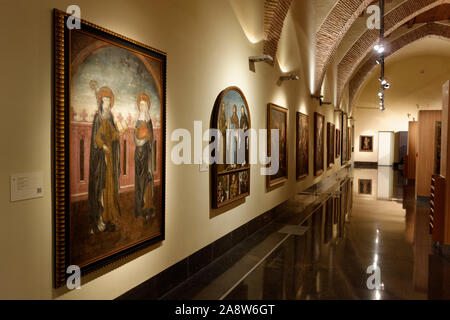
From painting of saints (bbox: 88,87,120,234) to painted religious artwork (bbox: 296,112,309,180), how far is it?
23.7 ft

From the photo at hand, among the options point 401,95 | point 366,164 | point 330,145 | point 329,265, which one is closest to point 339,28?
point 330,145

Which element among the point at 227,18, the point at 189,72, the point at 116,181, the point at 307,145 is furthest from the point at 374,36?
the point at 116,181

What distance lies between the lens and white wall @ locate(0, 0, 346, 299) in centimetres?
228

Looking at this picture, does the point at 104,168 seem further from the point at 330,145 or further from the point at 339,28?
the point at 330,145

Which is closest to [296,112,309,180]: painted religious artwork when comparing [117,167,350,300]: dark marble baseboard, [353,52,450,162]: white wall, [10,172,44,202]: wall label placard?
[117,167,350,300]: dark marble baseboard

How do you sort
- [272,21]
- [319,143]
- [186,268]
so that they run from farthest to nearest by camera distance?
[319,143] → [272,21] → [186,268]

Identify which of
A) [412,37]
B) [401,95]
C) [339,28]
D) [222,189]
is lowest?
[222,189]

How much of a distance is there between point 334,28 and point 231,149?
7013 mm

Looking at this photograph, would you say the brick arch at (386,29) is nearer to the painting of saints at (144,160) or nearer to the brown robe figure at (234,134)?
the brown robe figure at (234,134)

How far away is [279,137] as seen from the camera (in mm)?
7906

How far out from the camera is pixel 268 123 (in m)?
7.20
